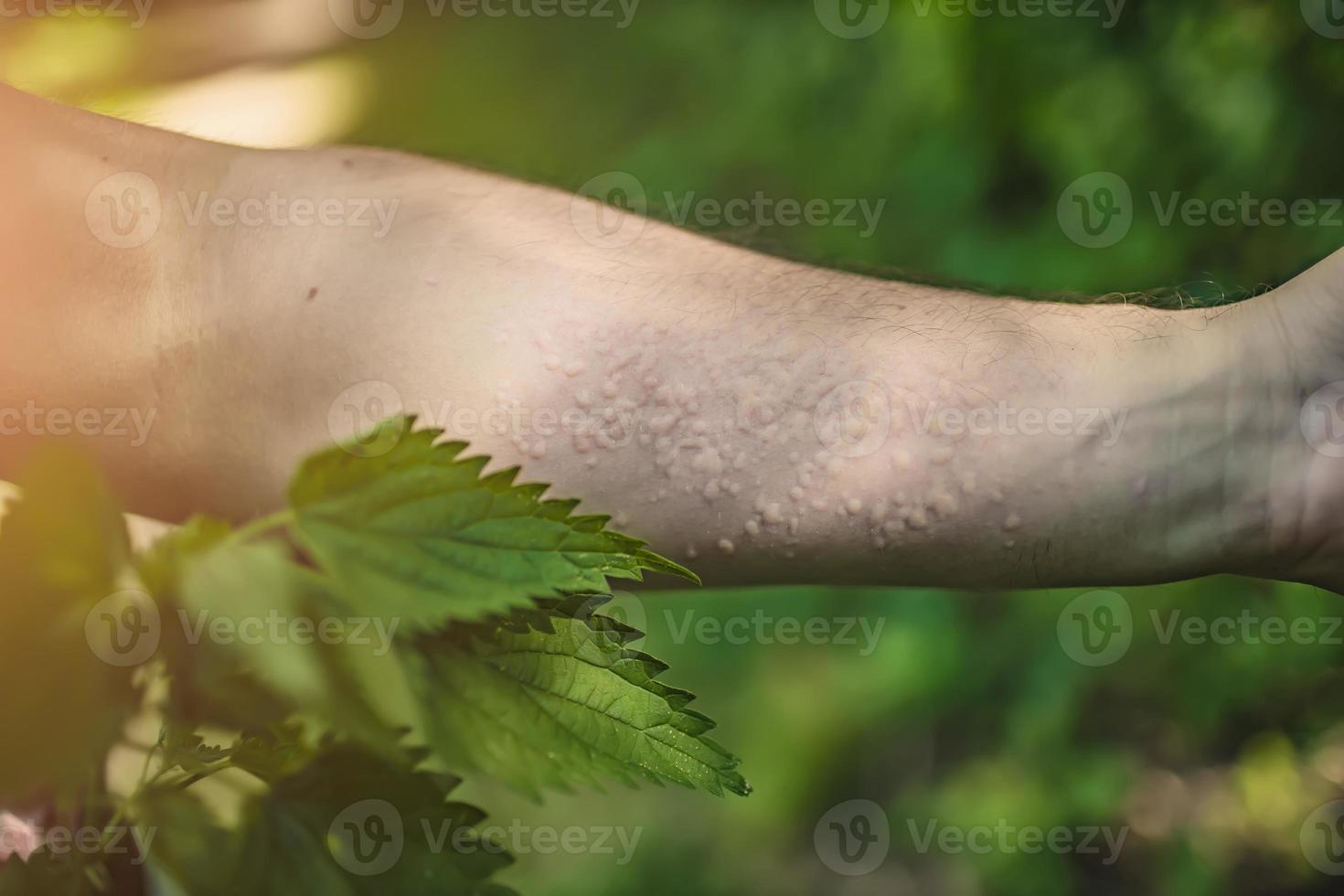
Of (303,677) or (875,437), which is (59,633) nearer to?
(303,677)

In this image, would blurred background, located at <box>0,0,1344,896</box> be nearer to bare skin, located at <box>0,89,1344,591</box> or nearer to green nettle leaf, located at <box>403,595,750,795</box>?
bare skin, located at <box>0,89,1344,591</box>

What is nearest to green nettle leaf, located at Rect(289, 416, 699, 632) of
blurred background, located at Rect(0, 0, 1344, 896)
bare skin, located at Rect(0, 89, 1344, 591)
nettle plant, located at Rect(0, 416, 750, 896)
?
nettle plant, located at Rect(0, 416, 750, 896)

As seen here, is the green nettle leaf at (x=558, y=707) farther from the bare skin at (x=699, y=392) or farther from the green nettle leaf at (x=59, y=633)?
the bare skin at (x=699, y=392)

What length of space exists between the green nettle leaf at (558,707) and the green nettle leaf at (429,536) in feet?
0.06

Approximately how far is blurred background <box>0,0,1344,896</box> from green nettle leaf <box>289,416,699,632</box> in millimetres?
871

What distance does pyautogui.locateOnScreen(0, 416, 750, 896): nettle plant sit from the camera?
0.24 meters

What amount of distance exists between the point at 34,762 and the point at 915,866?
135 cm

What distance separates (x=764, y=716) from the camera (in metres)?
1.38

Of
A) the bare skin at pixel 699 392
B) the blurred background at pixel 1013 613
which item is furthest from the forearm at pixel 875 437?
the blurred background at pixel 1013 613

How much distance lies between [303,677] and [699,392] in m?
0.46

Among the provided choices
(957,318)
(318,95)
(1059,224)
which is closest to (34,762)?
(957,318)

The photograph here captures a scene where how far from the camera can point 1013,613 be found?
133 centimetres

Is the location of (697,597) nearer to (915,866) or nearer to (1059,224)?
(915,866)

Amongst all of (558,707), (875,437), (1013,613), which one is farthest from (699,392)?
(1013,613)
